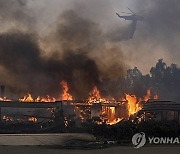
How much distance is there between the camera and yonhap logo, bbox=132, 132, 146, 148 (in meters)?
28.1

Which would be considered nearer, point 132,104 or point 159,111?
point 159,111

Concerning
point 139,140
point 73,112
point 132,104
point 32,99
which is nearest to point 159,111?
Answer: point 139,140

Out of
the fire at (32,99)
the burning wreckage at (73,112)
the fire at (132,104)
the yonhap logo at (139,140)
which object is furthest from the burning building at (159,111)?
the fire at (32,99)

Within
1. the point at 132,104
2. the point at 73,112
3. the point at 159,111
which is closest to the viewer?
the point at 159,111

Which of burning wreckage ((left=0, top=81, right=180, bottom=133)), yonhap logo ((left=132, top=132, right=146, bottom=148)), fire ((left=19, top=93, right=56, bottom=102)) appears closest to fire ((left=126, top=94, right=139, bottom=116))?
burning wreckage ((left=0, top=81, right=180, bottom=133))

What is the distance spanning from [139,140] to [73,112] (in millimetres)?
32829

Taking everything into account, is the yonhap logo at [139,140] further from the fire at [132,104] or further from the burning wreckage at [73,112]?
the fire at [132,104]

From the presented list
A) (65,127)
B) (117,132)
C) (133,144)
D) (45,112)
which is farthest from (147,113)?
(45,112)

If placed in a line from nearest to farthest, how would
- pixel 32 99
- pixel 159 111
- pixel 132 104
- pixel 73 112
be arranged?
1. pixel 159 111
2. pixel 73 112
3. pixel 132 104
4. pixel 32 99

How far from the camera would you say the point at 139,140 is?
30391mm

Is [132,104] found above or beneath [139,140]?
→ above

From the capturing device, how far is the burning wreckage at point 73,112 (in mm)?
45031

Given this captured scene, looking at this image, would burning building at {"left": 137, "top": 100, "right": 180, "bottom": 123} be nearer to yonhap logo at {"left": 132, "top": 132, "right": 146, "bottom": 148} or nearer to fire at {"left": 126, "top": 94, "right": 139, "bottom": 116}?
fire at {"left": 126, "top": 94, "right": 139, "bottom": 116}

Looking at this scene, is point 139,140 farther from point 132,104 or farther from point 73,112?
point 132,104
